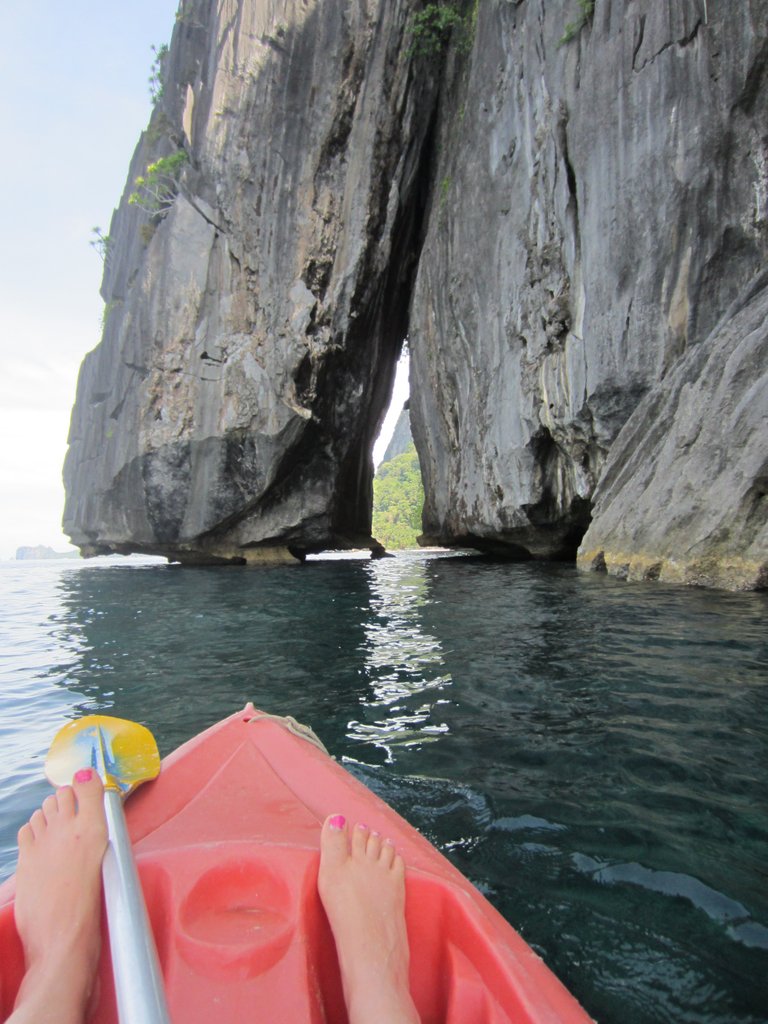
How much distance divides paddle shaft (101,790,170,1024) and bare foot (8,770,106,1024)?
9 cm

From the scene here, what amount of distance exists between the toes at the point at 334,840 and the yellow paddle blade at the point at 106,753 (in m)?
0.74

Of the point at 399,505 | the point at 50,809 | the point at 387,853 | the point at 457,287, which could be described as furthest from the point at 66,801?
the point at 399,505

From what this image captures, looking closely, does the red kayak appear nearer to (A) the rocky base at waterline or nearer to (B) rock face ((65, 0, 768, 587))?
(A) the rocky base at waterline

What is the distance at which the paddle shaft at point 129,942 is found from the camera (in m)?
0.89

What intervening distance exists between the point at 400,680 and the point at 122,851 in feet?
9.05

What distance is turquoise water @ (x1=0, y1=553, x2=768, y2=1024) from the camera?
1562 millimetres

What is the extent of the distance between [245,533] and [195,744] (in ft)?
47.7

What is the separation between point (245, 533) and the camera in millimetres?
16547

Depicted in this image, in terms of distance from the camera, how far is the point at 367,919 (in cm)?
135

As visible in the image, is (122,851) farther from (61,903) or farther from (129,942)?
(129,942)

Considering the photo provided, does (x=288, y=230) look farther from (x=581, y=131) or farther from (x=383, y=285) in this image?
(x=581, y=131)

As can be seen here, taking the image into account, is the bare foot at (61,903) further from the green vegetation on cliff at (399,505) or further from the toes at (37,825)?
the green vegetation on cliff at (399,505)

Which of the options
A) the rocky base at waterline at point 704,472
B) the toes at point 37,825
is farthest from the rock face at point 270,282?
the toes at point 37,825

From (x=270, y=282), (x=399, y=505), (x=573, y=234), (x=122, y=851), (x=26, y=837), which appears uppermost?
(x=270, y=282)
